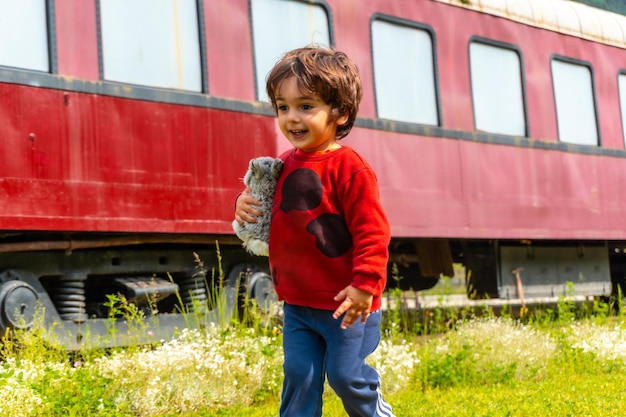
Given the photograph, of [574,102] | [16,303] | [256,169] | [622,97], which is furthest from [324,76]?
[622,97]

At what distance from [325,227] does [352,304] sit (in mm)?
329

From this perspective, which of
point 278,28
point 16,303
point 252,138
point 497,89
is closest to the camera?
point 16,303

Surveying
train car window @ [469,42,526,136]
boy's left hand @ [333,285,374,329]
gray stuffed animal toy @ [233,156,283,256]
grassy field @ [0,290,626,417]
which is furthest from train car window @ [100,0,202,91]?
boy's left hand @ [333,285,374,329]

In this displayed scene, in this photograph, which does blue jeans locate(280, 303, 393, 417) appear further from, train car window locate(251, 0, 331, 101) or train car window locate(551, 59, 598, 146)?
train car window locate(551, 59, 598, 146)

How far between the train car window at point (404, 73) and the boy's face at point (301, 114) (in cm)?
607

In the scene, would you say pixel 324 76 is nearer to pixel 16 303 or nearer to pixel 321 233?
pixel 321 233

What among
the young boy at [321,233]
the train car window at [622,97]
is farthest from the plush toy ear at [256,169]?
the train car window at [622,97]

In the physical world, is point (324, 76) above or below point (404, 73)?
below

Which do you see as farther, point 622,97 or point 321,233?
point 622,97

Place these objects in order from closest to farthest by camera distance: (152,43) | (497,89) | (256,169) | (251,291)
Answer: (256,169), (152,43), (251,291), (497,89)

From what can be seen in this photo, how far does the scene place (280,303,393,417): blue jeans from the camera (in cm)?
394

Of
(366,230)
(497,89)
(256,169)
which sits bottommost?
(366,230)

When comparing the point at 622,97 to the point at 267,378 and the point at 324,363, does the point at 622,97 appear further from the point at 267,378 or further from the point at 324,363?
the point at 324,363

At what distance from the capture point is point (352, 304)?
379cm
